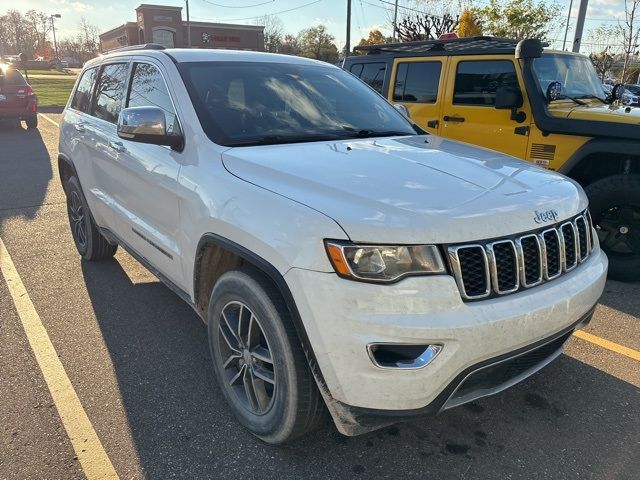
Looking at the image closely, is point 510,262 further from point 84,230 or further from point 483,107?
point 84,230

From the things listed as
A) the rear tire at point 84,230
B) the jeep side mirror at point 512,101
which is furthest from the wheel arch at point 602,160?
the rear tire at point 84,230

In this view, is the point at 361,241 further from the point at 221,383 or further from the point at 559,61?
the point at 559,61

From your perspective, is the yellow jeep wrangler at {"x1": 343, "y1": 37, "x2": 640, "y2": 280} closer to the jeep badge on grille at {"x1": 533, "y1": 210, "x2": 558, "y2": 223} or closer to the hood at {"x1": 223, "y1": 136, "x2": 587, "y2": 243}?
the hood at {"x1": 223, "y1": 136, "x2": 587, "y2": 243}

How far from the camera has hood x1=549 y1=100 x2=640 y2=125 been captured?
4.55 m

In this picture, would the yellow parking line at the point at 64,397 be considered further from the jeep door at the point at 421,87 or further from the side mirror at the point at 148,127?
the jeep door at the point at 421,87

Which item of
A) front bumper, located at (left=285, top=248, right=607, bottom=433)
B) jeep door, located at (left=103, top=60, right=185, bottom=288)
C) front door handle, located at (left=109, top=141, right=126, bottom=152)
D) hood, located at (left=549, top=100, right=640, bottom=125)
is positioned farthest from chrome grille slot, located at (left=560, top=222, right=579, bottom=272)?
front door handle, located at (left=109, top=141, right=126, bottom=152)

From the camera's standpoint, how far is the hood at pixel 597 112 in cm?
455

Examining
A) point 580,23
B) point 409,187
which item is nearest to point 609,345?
point 409,187

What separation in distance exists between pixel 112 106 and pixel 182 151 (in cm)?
149

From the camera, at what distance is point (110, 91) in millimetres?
4160

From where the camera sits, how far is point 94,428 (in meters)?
2.68

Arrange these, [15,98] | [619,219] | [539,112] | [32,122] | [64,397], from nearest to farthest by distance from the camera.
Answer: [64,397] → [619,219] → [539,112] → [15,98] → [32,122]

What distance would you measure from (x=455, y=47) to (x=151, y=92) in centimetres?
379

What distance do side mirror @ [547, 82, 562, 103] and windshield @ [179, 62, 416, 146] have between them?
2.07m
